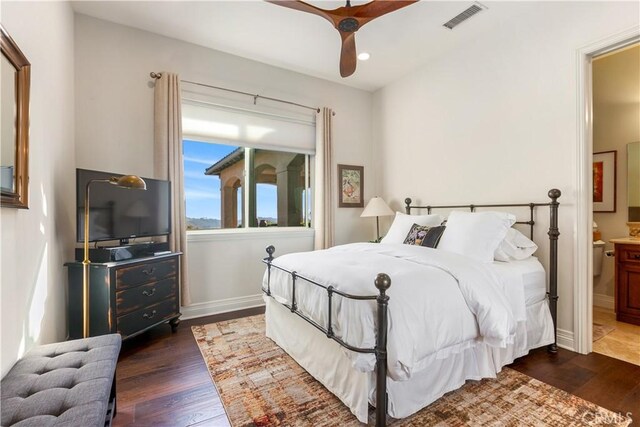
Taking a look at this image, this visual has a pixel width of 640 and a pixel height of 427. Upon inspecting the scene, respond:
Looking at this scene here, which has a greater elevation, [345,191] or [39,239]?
[345,191]

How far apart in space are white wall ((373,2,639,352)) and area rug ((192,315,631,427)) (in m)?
1.02

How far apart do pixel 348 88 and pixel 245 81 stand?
162 centimetres

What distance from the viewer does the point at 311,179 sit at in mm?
4512

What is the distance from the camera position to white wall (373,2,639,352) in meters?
2.60

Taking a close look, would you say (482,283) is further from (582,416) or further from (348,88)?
(348,88)

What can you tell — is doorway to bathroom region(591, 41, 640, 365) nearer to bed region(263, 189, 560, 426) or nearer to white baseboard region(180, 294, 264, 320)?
bed region(263, 189, 560, 426)

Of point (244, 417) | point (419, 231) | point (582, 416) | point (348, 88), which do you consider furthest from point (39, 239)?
point (348, 88)

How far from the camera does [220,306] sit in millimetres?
3650

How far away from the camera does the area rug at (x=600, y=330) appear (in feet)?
9.26

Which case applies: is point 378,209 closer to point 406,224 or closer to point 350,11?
point 406,224

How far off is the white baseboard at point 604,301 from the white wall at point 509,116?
1.51 metres

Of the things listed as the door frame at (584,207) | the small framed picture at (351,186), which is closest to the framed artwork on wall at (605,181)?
the door frame at (584,207)

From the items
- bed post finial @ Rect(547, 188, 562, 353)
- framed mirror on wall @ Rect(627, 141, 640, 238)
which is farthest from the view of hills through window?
framed mirror on wall @ Rect(627, 141, 640, 238)

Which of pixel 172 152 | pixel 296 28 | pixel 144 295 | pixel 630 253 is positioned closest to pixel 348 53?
pixel 296 28
